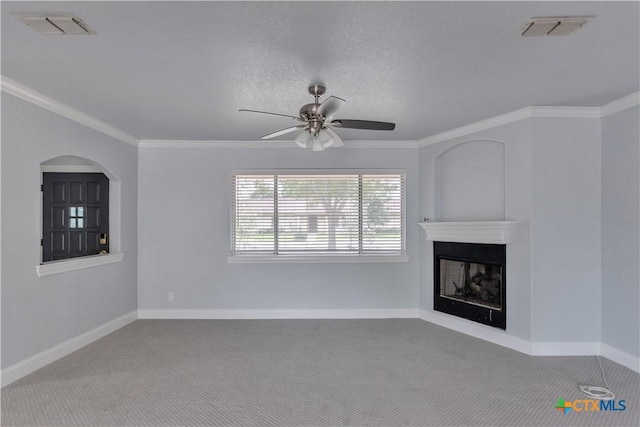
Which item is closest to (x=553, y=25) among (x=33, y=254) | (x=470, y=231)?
(x=470, y=231)

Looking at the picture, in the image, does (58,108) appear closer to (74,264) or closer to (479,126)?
(74,264)

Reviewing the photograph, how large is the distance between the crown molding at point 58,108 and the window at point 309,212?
1.50m

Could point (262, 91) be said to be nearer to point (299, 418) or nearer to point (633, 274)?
point (299, 418)

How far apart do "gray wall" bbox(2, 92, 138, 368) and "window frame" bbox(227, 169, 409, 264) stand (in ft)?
5.05

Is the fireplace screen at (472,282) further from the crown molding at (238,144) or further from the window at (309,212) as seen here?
the crown molding at (238,144)

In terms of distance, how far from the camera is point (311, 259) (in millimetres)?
4629

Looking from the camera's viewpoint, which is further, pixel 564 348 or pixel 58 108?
pixel 564 348

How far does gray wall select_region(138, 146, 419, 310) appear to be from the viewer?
4660 mm

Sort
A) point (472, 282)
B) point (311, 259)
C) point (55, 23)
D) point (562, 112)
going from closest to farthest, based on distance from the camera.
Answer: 1. point (55, 23)
2. point (562, 112)
3. point (472, 282)
4. point (311, 259)

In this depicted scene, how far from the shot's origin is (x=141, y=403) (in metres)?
2.50

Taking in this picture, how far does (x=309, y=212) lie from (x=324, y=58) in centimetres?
266

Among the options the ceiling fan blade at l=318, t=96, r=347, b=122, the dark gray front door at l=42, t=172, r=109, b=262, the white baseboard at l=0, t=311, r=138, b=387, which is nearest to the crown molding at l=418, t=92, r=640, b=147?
the ceiling fan blade at l=318, t=96, r=347, b=122

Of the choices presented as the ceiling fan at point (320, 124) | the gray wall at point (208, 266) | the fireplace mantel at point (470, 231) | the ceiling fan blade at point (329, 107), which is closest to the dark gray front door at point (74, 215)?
Result: the gray wall at point (208, 266)

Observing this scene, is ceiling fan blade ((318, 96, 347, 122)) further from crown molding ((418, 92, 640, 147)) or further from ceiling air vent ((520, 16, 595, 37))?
crown molding ((418, 92, 640, 147))
